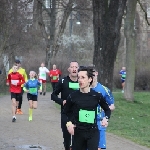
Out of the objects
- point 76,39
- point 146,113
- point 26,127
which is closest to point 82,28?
point 76,39

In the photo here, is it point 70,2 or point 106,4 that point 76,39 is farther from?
point 106,4

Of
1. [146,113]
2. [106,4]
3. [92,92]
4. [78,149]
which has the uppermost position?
[106,4]

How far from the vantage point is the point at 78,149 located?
7922 millimetres

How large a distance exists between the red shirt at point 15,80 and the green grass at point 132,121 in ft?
10.3

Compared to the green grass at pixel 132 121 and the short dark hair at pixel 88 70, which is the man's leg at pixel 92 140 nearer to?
the short dark hair at pixel 88 70

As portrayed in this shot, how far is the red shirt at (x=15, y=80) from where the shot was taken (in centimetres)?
1734

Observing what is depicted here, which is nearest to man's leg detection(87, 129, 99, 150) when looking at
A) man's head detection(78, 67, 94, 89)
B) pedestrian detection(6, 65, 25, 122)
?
man's head detection(78, 67, 94, 89)

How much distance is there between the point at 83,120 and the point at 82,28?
54.6m

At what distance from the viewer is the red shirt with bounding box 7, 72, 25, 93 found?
17.3 metres

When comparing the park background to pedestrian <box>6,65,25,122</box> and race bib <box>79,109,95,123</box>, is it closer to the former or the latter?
pedestrian <box>6,65,25,122</box>

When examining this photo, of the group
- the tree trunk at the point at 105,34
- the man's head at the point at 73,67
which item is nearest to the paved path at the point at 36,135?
the man's head at the point at 73,67

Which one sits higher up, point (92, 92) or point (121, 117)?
point (92, 92)

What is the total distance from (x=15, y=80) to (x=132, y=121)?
16.2 feet

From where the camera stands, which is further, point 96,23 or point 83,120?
point 96,23
